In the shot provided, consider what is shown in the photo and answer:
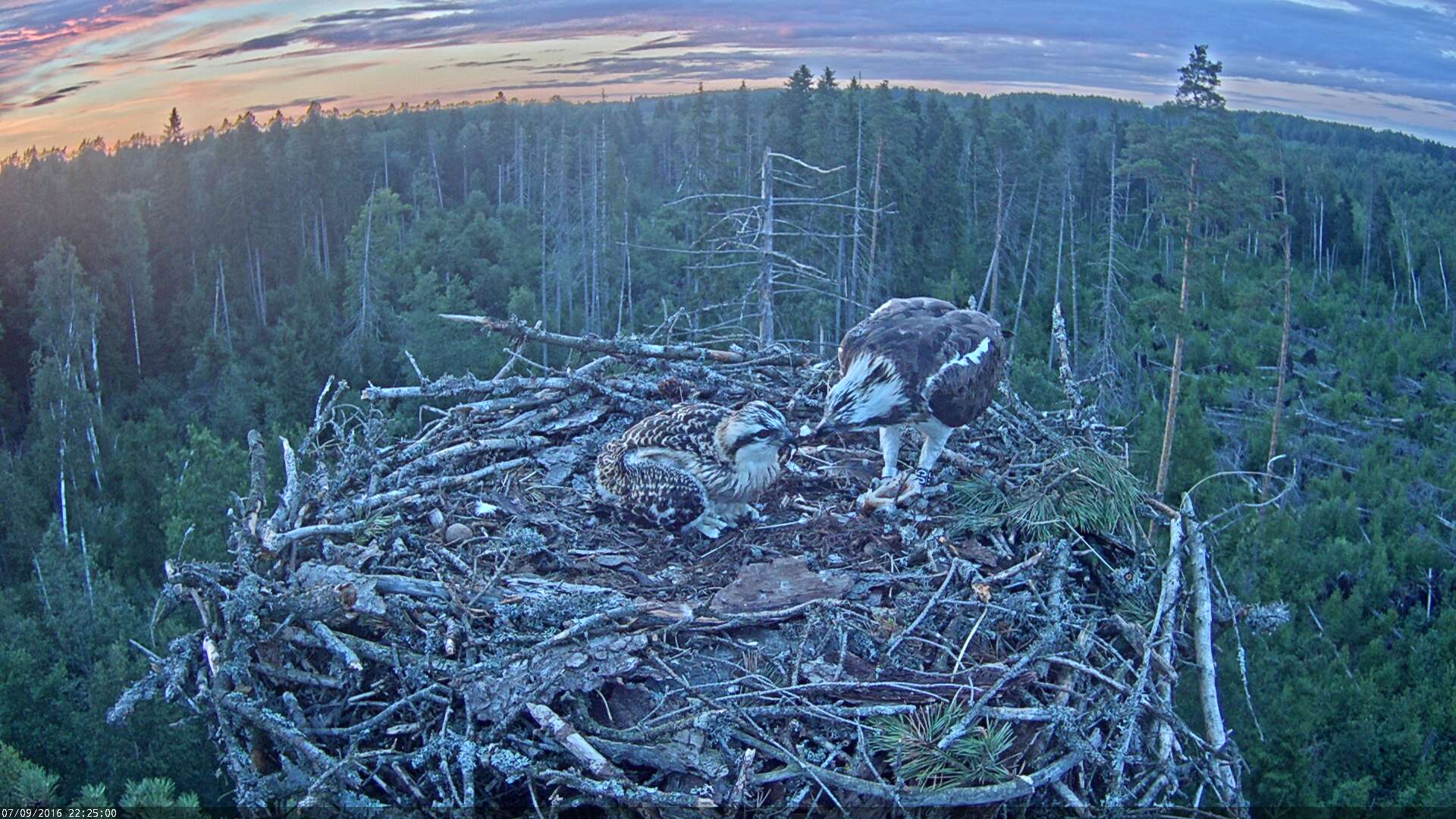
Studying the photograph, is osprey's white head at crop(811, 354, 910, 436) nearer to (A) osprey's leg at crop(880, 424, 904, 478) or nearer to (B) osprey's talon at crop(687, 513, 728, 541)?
(A) osprey's leg at crop(880, 424, 904, 478)

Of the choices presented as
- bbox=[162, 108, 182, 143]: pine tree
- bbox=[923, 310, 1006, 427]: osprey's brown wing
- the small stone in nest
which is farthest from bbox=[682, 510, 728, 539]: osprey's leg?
bbox=[162, 108, 182, 143]: pine tree

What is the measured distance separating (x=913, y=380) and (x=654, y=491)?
5.57 feet

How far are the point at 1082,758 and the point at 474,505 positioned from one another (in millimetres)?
3923

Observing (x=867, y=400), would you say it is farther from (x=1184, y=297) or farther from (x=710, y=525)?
(x=1184, y=297)

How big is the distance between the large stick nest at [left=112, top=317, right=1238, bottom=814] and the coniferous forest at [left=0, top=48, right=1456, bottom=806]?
88cm

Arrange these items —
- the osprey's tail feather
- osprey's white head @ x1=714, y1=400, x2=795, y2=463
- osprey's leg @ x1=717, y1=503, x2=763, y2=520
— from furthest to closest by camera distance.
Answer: osprey's leg @ x1=717, y1=503, x2=763, y2=520 < the osprey's tail feather < osprey's white head @ x1=714, y1=400, x2=795, y2=463

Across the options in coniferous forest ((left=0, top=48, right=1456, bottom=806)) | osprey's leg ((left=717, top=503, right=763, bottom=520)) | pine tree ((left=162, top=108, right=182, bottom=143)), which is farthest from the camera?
pine tree ((left=162, top=108, right=182, bottom=143))

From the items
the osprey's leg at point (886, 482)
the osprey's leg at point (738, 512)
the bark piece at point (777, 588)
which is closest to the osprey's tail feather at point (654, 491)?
the osprey's leg at point (738, 512)

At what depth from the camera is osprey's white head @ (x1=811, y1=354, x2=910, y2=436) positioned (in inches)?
246

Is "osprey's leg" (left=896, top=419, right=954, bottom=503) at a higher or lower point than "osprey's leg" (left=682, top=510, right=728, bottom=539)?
higher

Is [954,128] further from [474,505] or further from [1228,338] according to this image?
[474,505]

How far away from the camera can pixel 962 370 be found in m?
6.39

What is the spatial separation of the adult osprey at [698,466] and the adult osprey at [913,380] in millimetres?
414

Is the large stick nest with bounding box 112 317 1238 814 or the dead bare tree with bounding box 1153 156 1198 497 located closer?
the large stick nest with bounding box 112 317 1238 814
